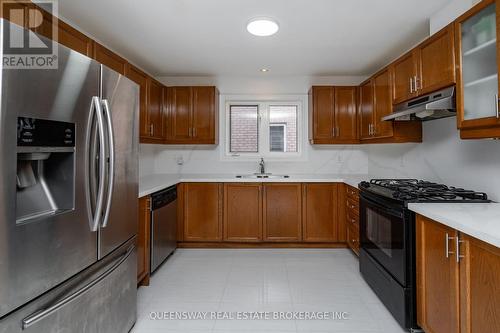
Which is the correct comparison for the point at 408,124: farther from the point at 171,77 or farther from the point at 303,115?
the point at 171,77

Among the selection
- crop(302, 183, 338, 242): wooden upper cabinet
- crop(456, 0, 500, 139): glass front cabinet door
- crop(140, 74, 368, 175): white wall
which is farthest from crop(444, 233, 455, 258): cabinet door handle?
crop(140, 74, 368, 175): white wall

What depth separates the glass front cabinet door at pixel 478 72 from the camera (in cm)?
153

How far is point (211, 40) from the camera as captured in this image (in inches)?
107

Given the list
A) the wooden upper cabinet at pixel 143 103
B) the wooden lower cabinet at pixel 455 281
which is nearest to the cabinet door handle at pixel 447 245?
the wooden lower cabinet at pixel 455 281

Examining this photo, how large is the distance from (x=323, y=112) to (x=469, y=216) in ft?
8.30

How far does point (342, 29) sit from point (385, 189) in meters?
1.50

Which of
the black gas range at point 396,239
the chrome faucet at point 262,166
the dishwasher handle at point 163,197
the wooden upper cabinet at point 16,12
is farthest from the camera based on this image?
the chrome faucet at point 262,166

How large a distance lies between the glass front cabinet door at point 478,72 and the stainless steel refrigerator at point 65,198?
2126 mm

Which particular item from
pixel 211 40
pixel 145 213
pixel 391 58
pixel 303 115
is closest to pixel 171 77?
pixel 211 40

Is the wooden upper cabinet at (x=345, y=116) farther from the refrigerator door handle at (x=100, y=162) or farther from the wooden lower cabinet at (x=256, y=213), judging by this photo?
the refrigerator door handle at (x=100, y=162)

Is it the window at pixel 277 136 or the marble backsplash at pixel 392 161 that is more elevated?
the window at pixel 277 136

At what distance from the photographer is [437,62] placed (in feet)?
6.56

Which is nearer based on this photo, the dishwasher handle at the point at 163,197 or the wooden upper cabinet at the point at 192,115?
the dishwasher handle at the point at 163,197

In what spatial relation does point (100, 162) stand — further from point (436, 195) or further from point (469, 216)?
point (436, 195)
